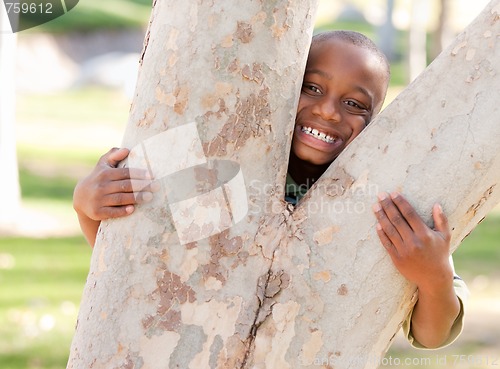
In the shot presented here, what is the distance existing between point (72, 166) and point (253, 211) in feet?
34.6

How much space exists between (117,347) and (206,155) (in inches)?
16.9

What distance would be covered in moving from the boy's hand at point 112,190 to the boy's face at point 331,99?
0.73 meters

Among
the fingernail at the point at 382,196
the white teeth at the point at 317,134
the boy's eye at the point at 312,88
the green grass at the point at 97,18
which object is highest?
the fingernail at the point at 382,196

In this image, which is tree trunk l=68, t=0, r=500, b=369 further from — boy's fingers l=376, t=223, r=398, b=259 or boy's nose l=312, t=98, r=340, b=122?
boy's nose l=312, t=98, r=340, b=122

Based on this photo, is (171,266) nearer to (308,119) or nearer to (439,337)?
(439,337)

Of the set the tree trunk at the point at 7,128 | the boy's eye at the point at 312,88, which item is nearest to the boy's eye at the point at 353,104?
the boy's eye at the point at 312,88

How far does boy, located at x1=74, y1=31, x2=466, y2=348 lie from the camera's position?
1.83 meters

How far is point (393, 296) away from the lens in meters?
1.85

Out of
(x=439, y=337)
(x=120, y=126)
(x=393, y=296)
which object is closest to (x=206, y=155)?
(x=393, y=296)

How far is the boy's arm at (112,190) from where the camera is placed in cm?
183

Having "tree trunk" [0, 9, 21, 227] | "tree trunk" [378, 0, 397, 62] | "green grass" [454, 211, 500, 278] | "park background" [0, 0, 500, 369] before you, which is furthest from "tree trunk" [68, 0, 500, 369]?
"tree trunk" [378, 0, 397, 62]

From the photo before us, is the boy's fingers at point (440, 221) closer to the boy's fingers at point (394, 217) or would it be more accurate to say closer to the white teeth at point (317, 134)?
the boy's fingers at point (394, 217)

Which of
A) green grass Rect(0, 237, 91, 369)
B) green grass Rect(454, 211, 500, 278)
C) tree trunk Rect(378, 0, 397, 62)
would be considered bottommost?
tree trunk Rect(378, 0, 397, 62)

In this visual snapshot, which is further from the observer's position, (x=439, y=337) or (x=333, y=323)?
(x=439, y=337)
